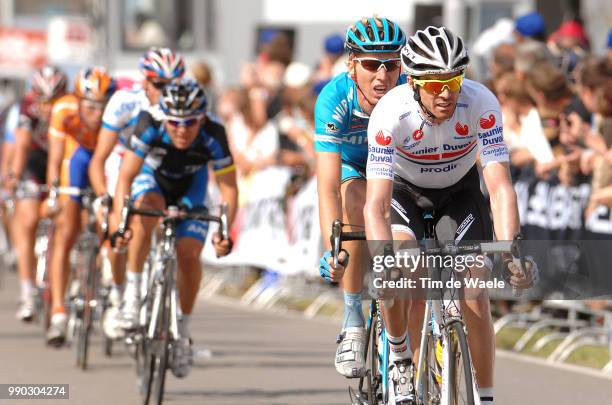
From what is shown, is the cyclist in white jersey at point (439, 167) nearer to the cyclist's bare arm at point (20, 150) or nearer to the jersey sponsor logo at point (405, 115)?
the jersey sponsor logo at point (405, 115)

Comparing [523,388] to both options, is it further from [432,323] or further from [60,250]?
[60,250]

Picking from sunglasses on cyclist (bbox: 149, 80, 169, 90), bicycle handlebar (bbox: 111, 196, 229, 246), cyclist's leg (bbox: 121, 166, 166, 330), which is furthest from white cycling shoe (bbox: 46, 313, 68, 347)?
bicycle handlebar (bbox: 111, 196, 229, 246)

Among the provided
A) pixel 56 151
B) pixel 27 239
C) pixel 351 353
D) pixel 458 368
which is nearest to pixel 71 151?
pixel 56 151

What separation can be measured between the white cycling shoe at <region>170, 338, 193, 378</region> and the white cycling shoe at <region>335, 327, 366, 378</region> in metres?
1.92

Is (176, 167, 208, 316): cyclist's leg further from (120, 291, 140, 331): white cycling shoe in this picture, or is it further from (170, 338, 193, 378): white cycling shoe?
(170, 338, 193, 378): white cycling shoe

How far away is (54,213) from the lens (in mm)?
12656

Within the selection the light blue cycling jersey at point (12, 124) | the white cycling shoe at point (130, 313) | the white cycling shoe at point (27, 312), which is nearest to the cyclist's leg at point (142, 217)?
the white cycling shoe at point (130, 313)

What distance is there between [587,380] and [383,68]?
3.49 metres

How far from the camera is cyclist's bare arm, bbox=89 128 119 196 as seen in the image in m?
11.4

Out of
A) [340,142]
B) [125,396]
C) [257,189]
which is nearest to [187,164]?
[125,396]

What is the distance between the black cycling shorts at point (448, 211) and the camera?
24.0 ft

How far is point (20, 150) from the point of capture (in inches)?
548

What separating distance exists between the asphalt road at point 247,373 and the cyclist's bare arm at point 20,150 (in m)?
1.44

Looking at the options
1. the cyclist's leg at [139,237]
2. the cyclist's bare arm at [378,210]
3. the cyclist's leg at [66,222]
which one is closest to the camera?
the cyclist's bare arm at [378,210]
